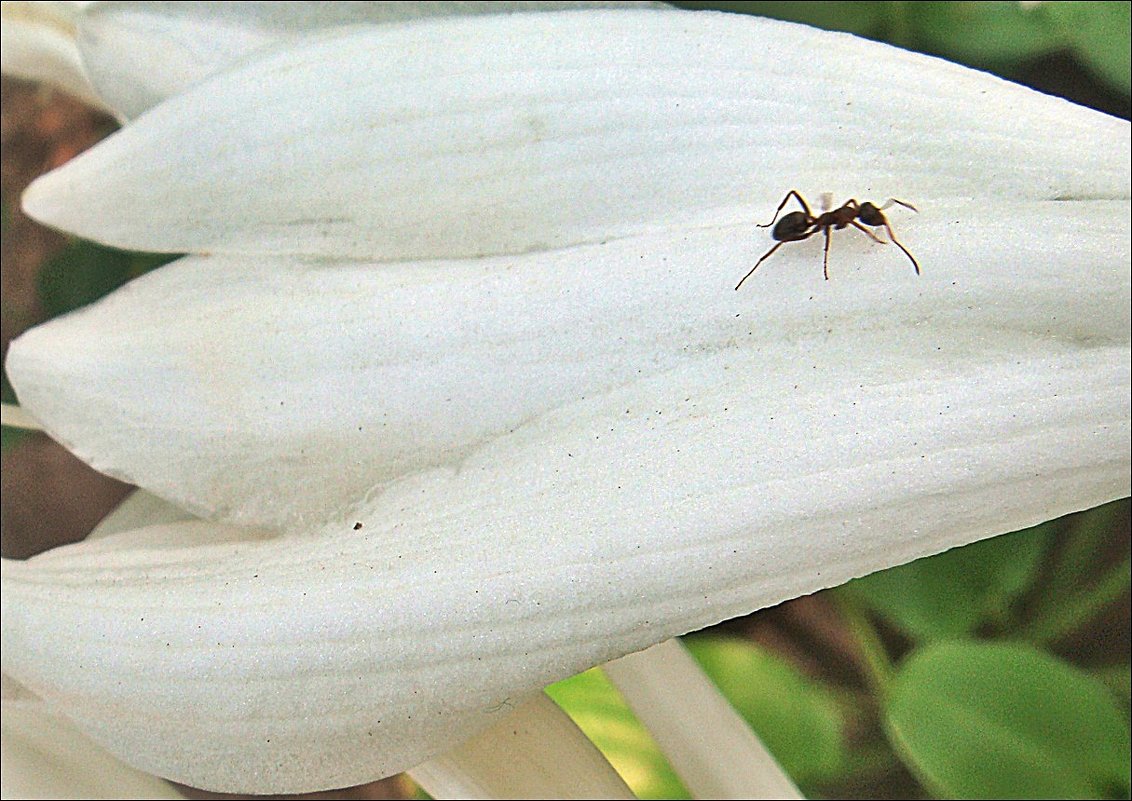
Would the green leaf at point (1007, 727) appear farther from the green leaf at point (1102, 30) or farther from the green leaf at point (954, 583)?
the green leaf at point (1102, 30)

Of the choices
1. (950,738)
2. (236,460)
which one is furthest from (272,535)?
(950,738)

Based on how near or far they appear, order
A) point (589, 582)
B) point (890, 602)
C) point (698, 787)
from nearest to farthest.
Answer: point (589, 582), point (698, 787), point (890, 602)

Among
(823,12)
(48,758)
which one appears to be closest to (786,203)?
(823,12)

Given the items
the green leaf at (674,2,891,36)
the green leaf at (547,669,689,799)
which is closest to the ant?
the green leaf at (674,2,891,36)

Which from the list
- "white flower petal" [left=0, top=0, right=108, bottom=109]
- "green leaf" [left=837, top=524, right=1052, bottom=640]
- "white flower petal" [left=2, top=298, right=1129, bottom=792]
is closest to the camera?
"white flower petal" [left=2, top=298, right=1129, bottom=792]

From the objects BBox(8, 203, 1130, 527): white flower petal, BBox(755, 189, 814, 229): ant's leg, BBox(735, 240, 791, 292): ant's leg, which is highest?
BBox(755, 189, 814, 229): ant's leg

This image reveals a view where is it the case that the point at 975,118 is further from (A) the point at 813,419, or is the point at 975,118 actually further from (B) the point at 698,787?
(B) the point at 698,787

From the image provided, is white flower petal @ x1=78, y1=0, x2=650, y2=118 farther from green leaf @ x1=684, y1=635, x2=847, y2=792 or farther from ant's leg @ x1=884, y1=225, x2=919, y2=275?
green leaf @ x1=684, y1=635, x2=847, y2=792
